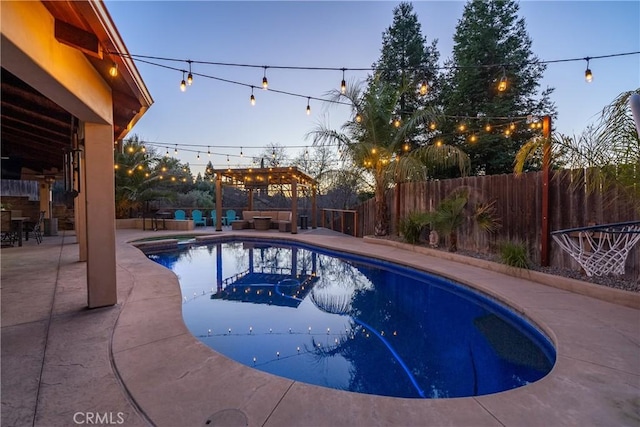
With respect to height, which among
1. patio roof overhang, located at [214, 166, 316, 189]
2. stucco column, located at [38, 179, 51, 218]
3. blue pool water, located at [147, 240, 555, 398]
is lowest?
blue pool water, located at [147, 240, 555, 398]

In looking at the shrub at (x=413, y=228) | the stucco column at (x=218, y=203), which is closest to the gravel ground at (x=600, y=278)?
the shrub at (x=413, y=228)

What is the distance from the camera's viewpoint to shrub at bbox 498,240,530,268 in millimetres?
5287

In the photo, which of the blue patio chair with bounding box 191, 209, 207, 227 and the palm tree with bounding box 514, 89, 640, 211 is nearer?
the palm tree with bounding box 514, 89, 640, 211

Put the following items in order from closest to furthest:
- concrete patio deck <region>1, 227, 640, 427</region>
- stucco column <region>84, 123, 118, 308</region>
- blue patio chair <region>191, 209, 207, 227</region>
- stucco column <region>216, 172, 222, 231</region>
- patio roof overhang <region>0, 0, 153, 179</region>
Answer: concrete patio deck <region>1, 227, 640, 427</region> → patio roof overhang <region>0, 0, 153, 179</region> → stucco column <region>84, 123, 118, 308</region> → stucco column <region>216, 172, 222, 231</region> → blue patio chair <region>191, 209, 207, 227</region>

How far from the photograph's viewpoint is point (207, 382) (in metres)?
2.18

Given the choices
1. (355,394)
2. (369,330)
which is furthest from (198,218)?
(355,394)

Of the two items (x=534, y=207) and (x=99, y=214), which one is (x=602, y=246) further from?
(x=99, y=214)

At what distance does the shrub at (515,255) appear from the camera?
529cm

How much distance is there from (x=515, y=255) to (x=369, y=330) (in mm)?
3269

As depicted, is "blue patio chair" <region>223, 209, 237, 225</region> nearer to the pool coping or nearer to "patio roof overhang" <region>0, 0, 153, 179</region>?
"patio roof overhang" <region>0, 0, 153, 179</region>

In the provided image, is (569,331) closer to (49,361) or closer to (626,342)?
(626,342)

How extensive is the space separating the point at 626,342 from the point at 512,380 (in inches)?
45.8

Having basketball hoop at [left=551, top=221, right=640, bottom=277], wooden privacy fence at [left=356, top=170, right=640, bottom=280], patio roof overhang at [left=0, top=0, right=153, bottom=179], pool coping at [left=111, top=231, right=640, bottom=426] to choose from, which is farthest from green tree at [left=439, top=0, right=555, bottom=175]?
patio roof overhang at [left=0, top=0, right=153, bottom=179]

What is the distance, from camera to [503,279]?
5090 mm
